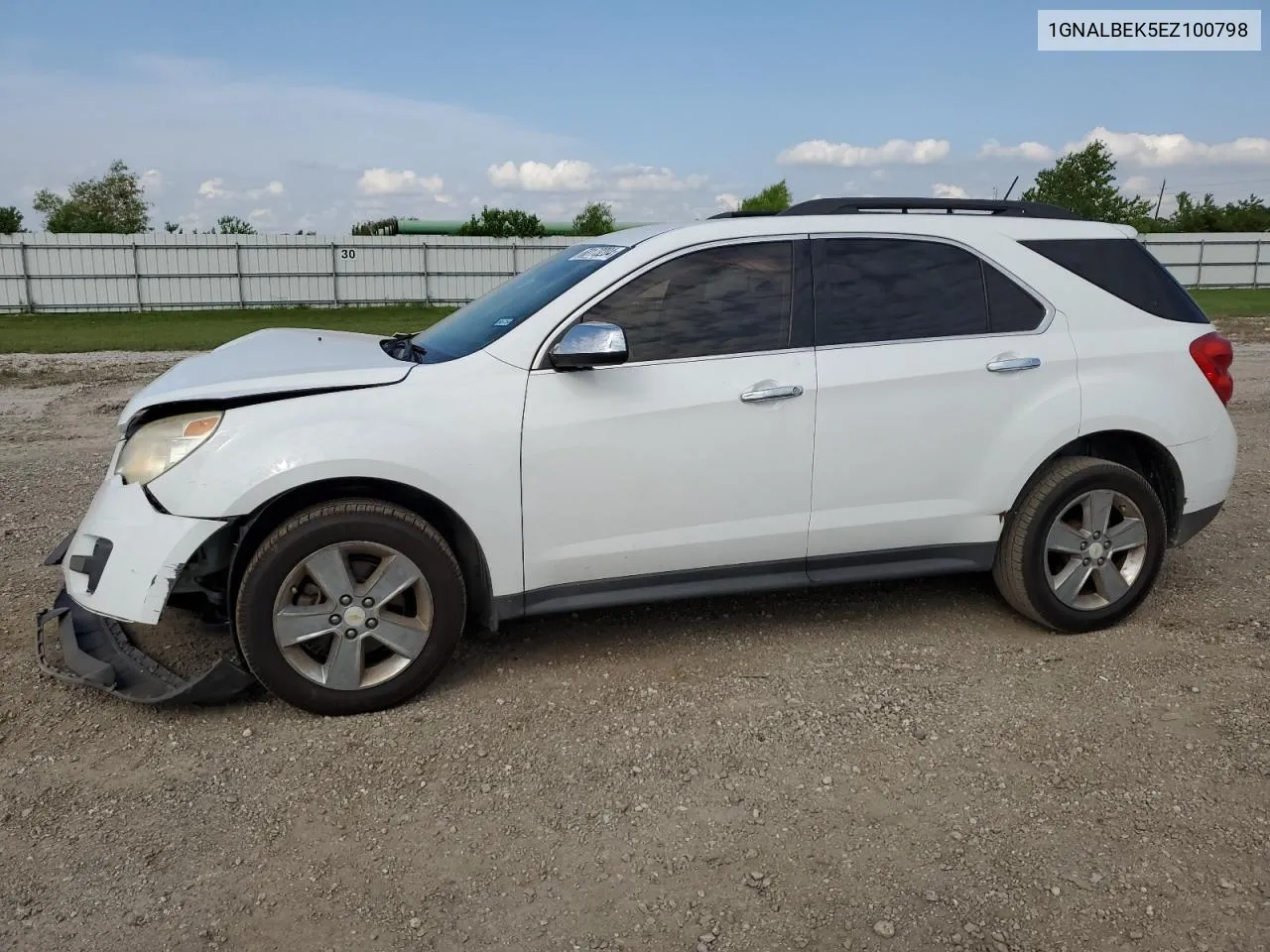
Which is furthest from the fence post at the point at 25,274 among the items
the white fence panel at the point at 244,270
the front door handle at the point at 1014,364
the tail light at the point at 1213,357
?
the tail light at the point at 1213,357

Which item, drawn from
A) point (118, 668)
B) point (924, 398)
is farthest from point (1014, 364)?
point (118, 668)

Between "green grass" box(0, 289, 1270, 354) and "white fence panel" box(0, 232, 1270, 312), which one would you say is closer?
"green grass" box(0, 289, 1270, 354)

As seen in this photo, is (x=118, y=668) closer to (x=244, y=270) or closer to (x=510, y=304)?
(x=510, y=304)

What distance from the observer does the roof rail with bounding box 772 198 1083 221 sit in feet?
14.3

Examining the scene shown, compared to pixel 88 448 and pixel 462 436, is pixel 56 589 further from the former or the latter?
pixel 88 448

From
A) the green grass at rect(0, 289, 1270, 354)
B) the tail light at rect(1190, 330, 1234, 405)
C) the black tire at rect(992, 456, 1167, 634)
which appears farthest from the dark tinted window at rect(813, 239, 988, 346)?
the green grass at rect(0, 289, 1270, 354)

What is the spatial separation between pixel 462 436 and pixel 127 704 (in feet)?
5.32

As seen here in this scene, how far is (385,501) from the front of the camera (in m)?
3.70

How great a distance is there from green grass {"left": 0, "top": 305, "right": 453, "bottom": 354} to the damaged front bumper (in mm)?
12559

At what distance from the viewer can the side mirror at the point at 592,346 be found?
3.63m

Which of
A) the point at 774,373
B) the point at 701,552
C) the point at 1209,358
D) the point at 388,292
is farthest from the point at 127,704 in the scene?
the point at 388,292

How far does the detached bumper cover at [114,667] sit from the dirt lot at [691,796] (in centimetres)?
13

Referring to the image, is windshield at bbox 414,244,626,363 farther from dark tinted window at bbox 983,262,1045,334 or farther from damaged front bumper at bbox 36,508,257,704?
dark tinted window at bbox 983,262,1045,334

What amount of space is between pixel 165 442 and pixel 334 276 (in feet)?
96.5
